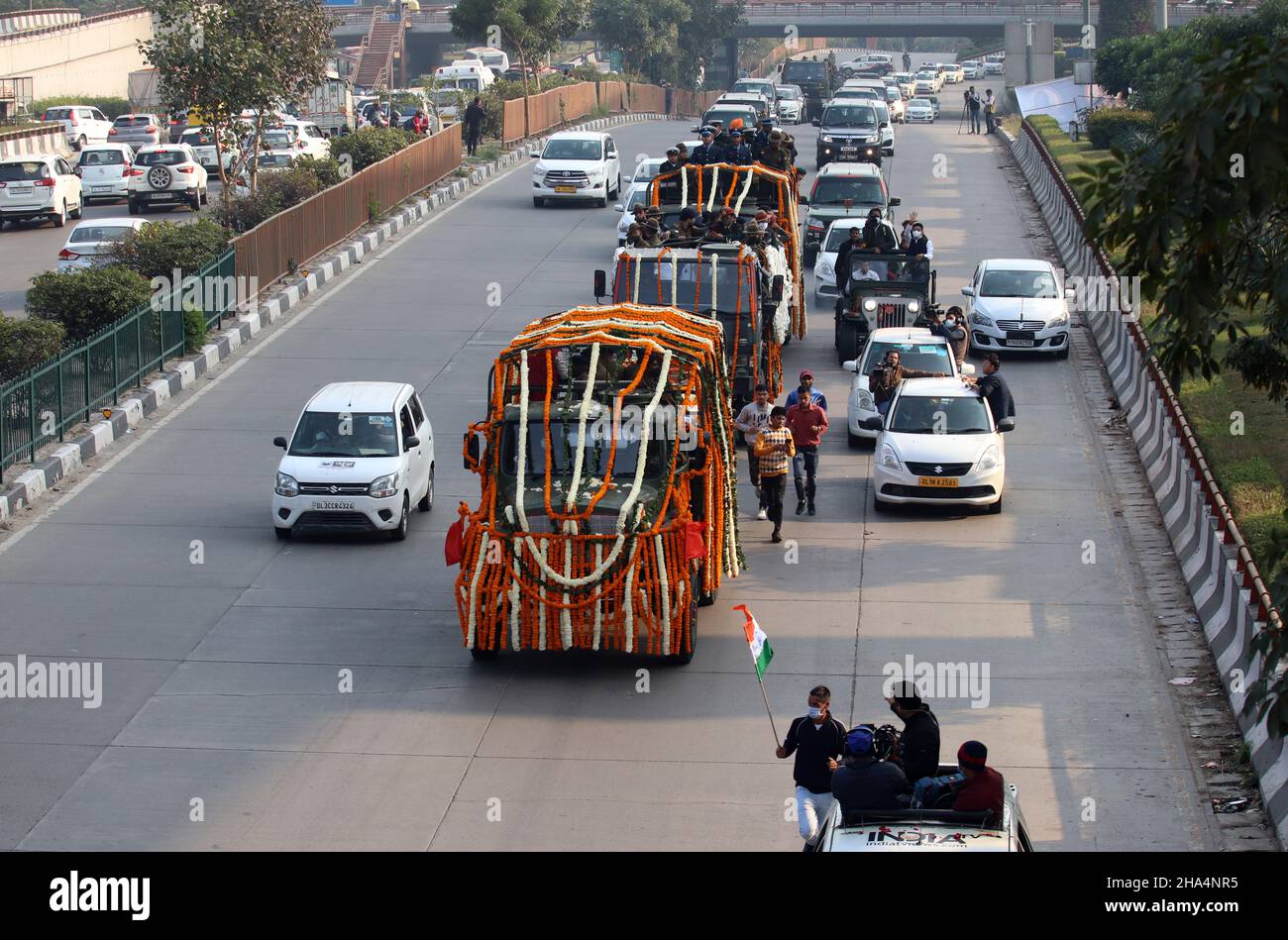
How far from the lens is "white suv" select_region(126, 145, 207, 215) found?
43.1 m

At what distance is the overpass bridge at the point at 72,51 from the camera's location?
80.1 metres

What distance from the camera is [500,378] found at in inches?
656

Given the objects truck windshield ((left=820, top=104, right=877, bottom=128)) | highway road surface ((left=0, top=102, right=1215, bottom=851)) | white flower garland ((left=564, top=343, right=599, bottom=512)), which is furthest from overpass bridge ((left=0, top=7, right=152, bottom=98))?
white flower garland ((left=564, top=343, right=599, bottom=512))

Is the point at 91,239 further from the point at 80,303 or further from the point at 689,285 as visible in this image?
the point at 689,285

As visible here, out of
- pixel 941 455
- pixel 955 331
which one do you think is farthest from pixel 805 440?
pixel 955 331

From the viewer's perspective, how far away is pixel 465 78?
75.7 meters

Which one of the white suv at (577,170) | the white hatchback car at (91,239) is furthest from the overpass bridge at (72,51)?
the white hatchback car at (91,239)

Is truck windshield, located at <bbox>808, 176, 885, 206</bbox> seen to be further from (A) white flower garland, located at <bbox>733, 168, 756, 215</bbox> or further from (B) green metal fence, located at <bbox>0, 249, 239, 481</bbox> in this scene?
(B) green metal fence, located at <bbox>0, 249, 239, 481</bbox>

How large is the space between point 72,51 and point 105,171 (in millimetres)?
43172
